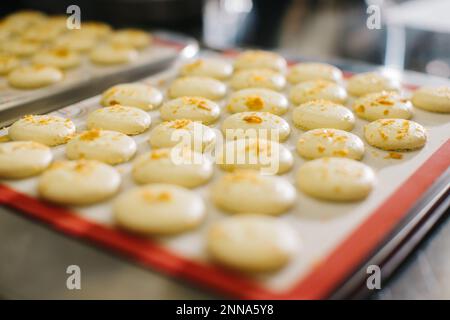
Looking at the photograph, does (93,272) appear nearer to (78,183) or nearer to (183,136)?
(78,183)

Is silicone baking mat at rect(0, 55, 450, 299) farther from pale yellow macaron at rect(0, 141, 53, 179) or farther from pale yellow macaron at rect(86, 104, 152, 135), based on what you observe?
pale yellow macaron at rect(86, 104, 152, 135)

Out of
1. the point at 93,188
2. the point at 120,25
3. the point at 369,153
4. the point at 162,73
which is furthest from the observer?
the point at 120,25

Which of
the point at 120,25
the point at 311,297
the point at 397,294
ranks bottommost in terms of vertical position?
the point at 397,294

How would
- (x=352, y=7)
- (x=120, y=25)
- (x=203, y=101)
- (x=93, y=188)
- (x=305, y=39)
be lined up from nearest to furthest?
(x=93, y=188), (x=203, y=101), (x=120, y=25), (x=305, y=39), (x=352, y=7)

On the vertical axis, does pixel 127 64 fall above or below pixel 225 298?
above

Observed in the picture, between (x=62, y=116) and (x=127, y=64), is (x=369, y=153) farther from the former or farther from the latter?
(x=127, y=64)

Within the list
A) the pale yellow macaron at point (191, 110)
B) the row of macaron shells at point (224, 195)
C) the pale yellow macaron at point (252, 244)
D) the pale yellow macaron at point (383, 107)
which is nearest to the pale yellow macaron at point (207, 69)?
the pale yellow macaron at point (191, 110)

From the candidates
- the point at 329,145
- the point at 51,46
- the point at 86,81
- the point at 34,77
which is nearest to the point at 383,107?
the point at 329,145

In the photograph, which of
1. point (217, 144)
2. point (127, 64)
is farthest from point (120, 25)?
point (217, 144)
